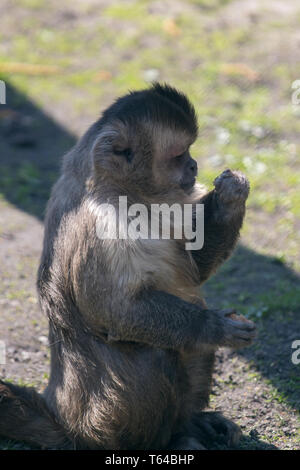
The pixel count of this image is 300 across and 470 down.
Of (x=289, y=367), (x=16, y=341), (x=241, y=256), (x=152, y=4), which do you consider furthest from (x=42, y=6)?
(x=289, y=367)

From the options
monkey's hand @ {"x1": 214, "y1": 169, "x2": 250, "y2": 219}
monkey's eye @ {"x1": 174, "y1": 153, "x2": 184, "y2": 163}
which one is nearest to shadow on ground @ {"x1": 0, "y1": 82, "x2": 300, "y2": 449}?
monkey's hand @ {"x1": 214, "y1": 169, "x2": 250, "y2": 219}

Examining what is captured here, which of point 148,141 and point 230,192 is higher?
point 148,141

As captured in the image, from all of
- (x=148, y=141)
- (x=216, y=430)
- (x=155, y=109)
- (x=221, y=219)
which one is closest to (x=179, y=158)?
(x=148, y=141)

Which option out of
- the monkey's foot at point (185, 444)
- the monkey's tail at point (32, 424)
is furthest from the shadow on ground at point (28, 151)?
the monkey's foot at point (185, 444)

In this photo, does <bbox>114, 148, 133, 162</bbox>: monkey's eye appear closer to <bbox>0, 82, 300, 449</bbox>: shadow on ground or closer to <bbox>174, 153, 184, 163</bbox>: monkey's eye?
<bbox>174, 153, 184, 163</bbox>: monkey's eye

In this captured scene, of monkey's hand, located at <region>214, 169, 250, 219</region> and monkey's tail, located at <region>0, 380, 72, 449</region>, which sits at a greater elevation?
monkey's hand, located at <region>214, 169, 250, 219</region>

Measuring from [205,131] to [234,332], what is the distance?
4775 mm

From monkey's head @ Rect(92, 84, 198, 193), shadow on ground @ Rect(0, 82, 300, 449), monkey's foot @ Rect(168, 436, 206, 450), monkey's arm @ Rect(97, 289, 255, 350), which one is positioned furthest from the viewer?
shadow on ground @ Rect(0, 82, 300, 449)

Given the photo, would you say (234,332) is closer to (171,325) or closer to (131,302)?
(171,325)

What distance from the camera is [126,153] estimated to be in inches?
163

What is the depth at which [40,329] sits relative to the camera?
555cm

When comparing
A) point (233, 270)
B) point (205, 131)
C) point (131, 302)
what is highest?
point (205, 131)

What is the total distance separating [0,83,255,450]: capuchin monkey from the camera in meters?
3.85

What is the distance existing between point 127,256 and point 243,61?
632 cm
